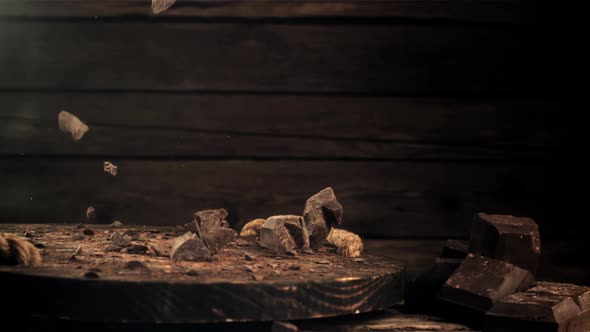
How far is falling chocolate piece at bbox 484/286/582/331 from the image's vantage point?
1.26 meters

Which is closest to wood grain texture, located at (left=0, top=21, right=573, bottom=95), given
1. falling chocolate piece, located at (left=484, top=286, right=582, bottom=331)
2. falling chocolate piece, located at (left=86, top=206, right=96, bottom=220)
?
falling chocolate piece, located at (left=86, top=206, right=96, bottom=220)

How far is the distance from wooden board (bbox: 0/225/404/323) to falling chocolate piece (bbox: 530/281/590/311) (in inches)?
11.8

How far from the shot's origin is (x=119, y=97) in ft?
6.88

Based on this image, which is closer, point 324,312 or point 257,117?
point 324,312

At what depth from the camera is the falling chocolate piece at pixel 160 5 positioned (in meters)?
2.10

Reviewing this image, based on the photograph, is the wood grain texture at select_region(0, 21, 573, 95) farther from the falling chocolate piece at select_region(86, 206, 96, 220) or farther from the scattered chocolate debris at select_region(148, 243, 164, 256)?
the scattered chocolate debris at select_region(148, 243, 164, 256)

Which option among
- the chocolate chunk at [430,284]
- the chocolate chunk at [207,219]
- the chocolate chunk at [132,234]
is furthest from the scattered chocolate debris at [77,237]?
the chocolate chunk at [430,284]

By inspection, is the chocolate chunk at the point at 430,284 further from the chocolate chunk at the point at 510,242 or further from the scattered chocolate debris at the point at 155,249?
the scattered chocolate debris at the point at 155,249

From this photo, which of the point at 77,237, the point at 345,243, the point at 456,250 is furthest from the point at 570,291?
the point at 77,237

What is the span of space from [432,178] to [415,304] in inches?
27.2

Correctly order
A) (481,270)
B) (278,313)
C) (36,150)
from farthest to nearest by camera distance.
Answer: (36,150) < (481,270) < (278,313)

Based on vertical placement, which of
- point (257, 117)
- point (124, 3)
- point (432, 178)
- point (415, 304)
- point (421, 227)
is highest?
point (124, 3)

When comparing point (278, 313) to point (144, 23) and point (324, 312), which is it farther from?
point (144, 23)

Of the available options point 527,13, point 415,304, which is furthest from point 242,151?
point 527,13
